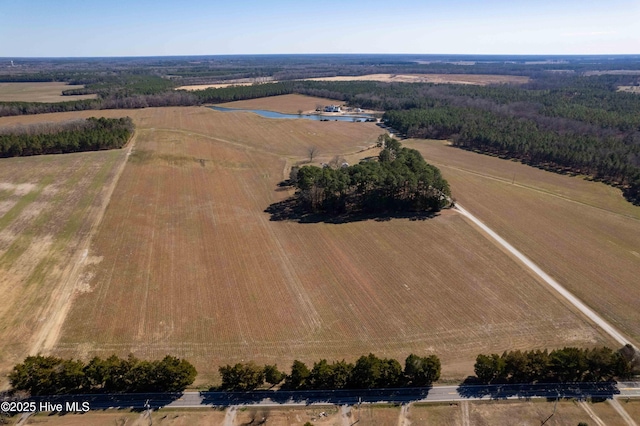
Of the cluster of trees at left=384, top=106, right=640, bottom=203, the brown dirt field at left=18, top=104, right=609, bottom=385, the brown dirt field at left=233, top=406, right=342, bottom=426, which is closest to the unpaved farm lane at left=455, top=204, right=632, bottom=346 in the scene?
the brown dirt field at left=18, top=104, right=609, bottom=385

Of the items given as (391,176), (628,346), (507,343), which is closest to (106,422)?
(507,343)

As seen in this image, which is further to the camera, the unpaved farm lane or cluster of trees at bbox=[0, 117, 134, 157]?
cluster of trees at bbox=[0, 117, 134, 157]

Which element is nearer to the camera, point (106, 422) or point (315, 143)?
point (106, 422)

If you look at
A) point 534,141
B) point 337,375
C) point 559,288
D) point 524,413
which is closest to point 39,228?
point 337,375

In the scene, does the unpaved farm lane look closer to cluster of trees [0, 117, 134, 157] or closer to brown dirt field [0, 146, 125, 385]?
brown dirt field [0, 146, 125, 385]

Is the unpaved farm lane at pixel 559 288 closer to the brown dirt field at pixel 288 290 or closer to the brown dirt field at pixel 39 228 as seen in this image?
the brown dirt field at pixel 288 290

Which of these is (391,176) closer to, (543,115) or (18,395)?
(18,395)
